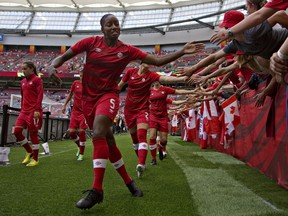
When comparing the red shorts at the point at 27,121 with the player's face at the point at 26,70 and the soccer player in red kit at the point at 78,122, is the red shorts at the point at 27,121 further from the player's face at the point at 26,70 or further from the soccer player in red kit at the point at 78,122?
the soccer player in red kit at the point at 78,122

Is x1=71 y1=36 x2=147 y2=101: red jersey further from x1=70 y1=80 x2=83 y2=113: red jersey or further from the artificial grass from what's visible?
x1=70 y1=80 x2=83 y2=113: red jersey

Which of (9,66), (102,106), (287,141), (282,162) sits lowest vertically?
(282,162)

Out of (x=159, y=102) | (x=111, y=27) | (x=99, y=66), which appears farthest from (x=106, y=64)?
(x=159, y=102)

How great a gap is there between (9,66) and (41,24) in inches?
419

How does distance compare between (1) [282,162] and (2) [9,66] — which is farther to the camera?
(2) [9,66]

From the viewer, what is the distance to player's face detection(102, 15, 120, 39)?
4.12 m

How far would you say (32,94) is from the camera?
7297 mm

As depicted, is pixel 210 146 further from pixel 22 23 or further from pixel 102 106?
pixel 22 23

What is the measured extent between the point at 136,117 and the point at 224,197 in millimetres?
2753

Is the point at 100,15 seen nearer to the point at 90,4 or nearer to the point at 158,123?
the point at 90,4

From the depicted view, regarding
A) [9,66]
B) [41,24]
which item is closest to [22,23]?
[41,24]

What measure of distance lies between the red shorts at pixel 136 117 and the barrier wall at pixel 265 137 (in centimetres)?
218

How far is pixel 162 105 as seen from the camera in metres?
8.23

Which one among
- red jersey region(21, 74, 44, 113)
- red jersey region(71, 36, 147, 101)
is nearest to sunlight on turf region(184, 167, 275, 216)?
red jersey region(71, 36, 147, 101)
